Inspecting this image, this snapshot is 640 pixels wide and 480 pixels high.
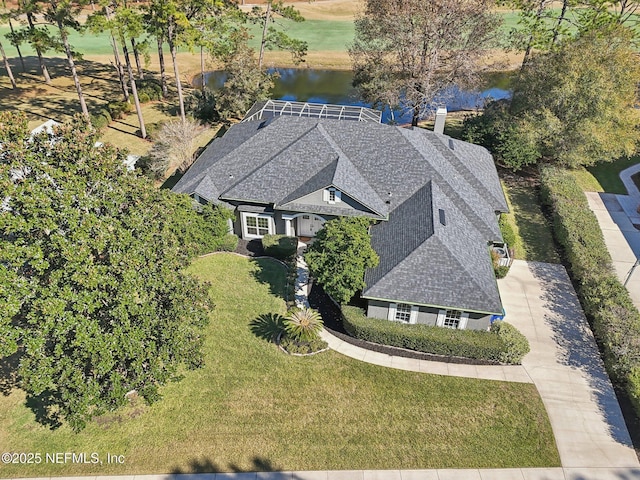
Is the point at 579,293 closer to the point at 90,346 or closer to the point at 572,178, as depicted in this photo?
the point at 572,178

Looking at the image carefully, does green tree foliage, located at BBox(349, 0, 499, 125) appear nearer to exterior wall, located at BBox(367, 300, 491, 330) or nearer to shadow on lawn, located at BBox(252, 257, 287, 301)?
shadow on lawn, located at BBox(252, 257, 287, 301)

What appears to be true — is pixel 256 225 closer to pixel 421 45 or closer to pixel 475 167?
pixel 475 167

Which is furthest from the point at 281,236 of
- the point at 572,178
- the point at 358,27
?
the point at 358,27

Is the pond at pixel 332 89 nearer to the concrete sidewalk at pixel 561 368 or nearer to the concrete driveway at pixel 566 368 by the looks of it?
the concrete driveway at pixel 566 368

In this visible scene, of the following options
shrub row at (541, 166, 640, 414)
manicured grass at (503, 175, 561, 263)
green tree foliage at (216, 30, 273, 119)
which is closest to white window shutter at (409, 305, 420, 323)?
shrub row at (541, 166, 640, 414)

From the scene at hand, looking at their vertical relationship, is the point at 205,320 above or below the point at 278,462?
above
